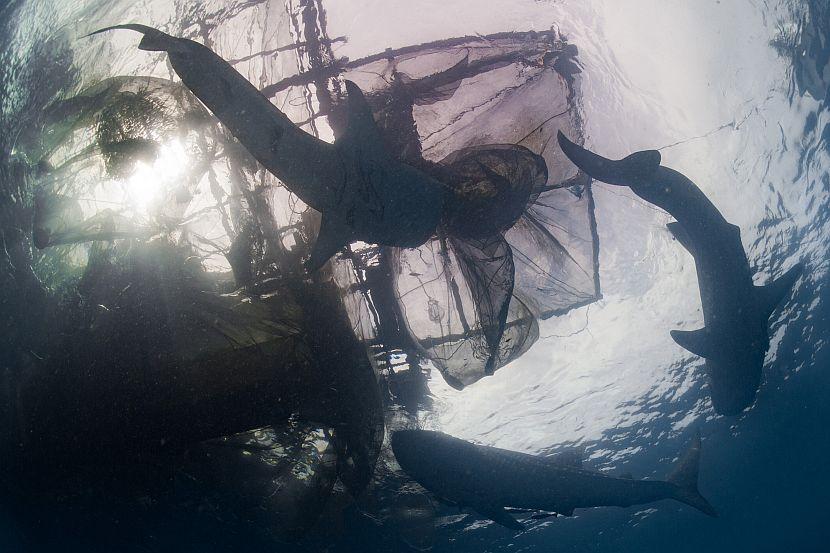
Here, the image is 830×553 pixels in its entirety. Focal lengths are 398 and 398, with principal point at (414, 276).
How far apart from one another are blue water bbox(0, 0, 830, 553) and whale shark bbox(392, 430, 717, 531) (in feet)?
6.85

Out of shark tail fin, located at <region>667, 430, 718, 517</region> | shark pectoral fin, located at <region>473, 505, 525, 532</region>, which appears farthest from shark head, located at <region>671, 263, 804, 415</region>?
shark pectoral fin, located at <region>473, 505, 525, 532</region>

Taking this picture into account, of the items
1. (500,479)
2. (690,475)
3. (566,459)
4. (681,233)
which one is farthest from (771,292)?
(500,479)

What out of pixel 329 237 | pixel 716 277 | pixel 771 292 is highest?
pixel 329 237

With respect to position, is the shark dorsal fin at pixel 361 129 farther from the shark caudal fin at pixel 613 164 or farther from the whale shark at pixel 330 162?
the shark caudal fin at pixel 613 164

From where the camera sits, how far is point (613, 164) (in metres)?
5.02

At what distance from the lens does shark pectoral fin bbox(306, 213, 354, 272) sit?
4.19 metres

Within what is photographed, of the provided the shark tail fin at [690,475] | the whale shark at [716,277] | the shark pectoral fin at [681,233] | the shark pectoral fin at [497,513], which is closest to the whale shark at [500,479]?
the shark pectoral fin at [497,513]

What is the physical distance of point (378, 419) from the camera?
24.2 ft

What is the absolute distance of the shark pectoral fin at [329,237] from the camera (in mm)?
→ 4188

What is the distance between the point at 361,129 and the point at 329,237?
1178mm

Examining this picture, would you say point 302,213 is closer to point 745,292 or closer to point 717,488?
point 745,292

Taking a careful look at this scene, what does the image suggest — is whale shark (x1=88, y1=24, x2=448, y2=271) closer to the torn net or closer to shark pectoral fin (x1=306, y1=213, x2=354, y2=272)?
shark pectoral fin (x1=306, y1=213, x2=354, y2=272)

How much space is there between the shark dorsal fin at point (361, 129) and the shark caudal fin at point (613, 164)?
208cm

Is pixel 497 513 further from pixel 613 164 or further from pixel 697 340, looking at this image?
pixel 613 164
